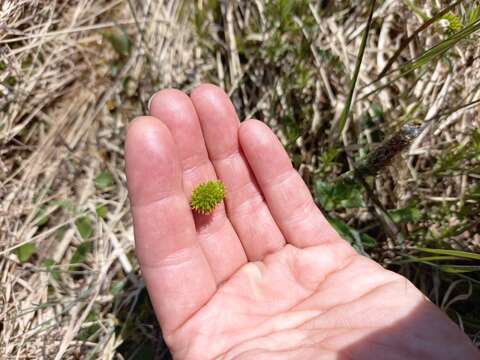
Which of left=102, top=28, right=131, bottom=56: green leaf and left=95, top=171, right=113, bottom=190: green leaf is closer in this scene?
left=95, top=171, right=113, bottom=190: green leaf

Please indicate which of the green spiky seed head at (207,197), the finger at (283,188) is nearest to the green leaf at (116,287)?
the green spiky seed head at (207,197)

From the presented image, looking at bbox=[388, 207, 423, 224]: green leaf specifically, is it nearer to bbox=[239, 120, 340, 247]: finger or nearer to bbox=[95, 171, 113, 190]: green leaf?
bbox=[239, 120, 340, 247]: finger

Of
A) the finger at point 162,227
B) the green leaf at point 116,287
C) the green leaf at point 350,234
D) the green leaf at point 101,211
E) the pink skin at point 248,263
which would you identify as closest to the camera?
the pink skin at point 248,263

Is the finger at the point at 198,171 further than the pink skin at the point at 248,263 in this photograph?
Yes

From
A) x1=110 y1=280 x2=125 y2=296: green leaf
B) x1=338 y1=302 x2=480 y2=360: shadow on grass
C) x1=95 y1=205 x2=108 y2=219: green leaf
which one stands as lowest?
x1=338 y1=302 x2=480 y2=360: shadow on grass

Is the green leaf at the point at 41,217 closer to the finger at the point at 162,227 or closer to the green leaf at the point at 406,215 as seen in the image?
the finger at the point at 162,227

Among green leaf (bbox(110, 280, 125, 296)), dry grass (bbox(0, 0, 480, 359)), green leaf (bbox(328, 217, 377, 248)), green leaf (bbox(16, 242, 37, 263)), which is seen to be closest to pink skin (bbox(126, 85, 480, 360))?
green leaf (bbox(328, 217, 377, 248))
